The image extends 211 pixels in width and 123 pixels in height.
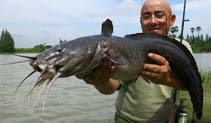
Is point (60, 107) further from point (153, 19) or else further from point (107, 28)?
point (107, 28)

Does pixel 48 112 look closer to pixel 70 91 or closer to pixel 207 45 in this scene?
pixel 70 91

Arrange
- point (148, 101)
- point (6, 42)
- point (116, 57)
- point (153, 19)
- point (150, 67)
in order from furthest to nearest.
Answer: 1. point (6, 42)
2. point (153, 19)
3. point (148, 101)
4. point (150, 67)
5. point (116, 57)

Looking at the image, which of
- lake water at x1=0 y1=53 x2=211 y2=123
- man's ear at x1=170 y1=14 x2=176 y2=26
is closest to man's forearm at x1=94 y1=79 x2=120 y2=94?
man's ear at x1=170 y1=14 x2=176 y2=26

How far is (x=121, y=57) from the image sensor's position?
3.02 meters

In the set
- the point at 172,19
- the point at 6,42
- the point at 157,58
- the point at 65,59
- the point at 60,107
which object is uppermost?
the point at 172,19

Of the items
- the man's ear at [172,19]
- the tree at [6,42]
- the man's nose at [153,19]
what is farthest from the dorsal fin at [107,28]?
the tree at [6,42]

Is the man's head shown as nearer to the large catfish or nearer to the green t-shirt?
the green t-shirt

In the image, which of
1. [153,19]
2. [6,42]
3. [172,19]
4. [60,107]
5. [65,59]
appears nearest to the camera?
[65,59]

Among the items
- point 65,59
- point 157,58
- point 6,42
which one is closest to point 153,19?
point 157,58

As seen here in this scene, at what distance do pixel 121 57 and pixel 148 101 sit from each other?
1.27 m

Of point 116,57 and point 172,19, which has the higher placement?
point 172,19

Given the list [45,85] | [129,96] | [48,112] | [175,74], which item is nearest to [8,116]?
[48,112]

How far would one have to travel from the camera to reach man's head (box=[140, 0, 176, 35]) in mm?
4422

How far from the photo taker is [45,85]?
2.48 m
